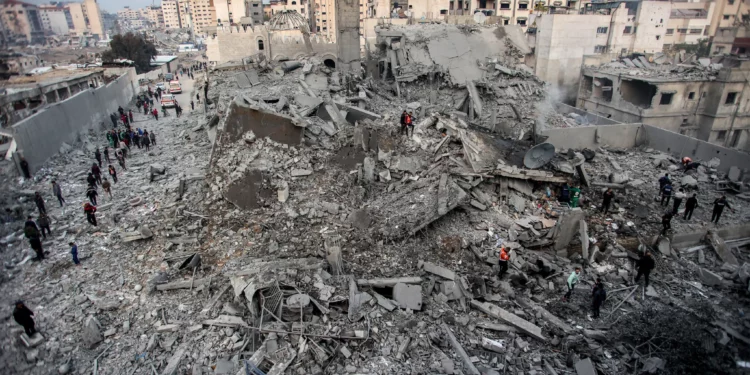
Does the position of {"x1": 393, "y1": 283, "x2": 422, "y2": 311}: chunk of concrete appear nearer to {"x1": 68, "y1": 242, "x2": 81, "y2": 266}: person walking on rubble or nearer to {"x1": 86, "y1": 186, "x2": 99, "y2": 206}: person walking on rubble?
{"x1": 68, "y1": 242, "x2": 81, "y2": 266}: person walking on rubble

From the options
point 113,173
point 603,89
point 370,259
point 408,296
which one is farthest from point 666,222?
point 603,89

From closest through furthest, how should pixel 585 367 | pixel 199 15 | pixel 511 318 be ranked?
1. pixel 585 367
2. pixel 511 318
3. pixel 199 15

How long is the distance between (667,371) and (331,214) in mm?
7087

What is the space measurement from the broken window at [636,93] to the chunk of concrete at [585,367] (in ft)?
64.8

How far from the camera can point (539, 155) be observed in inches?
446

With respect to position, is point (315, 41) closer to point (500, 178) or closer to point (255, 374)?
point (500, 178)

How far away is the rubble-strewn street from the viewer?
657 cm

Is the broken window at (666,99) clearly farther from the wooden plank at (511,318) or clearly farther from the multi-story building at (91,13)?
the multi-story building at (91,13)

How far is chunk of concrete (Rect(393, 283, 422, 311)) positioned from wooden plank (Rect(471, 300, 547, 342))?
1099 mm

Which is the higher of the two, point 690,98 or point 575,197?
point 690,98

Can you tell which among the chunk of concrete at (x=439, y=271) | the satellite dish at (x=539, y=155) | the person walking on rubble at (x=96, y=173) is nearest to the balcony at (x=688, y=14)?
the satellite dish at (x=539, y=155)

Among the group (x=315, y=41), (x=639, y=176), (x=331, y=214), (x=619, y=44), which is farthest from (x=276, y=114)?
(x=619, y=44)

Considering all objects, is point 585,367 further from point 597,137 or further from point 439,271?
point 597,137

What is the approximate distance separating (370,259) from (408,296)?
150 centimetres
